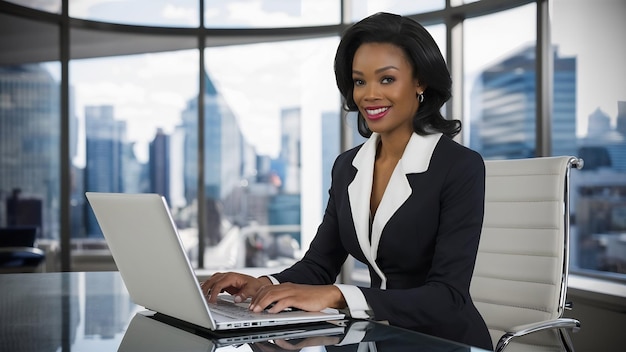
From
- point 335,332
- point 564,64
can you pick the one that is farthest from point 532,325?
point 564,64

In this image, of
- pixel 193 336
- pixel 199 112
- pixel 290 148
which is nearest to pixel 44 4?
pixel 199 112

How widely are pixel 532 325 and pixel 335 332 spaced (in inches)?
29.8

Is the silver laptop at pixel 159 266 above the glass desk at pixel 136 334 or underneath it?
above

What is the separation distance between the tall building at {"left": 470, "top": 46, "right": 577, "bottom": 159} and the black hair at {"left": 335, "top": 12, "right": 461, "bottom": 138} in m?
2.43

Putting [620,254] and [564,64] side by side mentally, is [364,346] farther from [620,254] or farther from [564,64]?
[564,64]

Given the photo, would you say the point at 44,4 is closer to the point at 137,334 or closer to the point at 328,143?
the point at 328,143

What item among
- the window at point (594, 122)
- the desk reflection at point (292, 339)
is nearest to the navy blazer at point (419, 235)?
the desk reflection at point (292, 339)

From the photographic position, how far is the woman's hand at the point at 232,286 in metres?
1.43

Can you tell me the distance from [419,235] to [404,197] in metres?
0.09

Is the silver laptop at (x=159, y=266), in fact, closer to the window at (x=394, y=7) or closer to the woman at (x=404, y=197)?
the woman at (x=404, y=197)

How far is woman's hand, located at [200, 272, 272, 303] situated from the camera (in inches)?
56.1

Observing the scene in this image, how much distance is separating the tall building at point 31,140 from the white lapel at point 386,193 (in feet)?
12.5

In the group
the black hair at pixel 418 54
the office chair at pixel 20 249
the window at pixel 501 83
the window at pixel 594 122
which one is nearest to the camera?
the black hair at pixel 418 54

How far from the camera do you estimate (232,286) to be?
1484 mm
